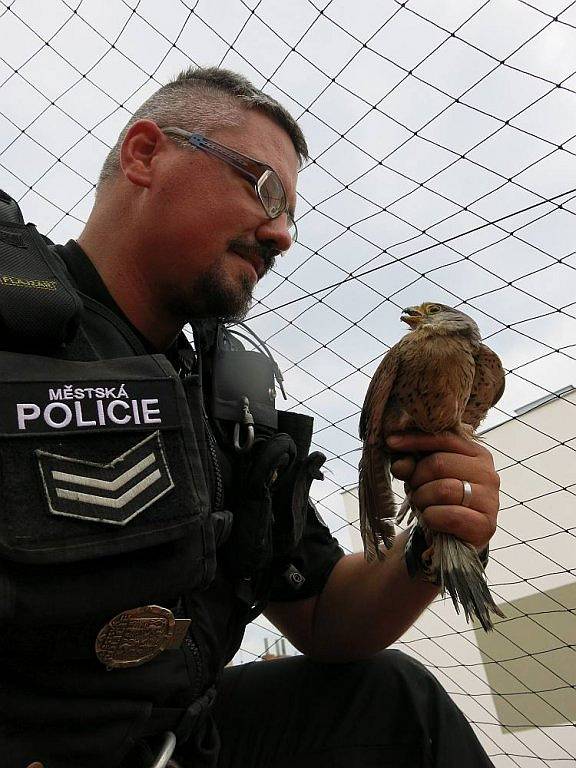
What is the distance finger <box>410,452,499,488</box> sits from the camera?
5.38 feet

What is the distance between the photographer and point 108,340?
1.53m

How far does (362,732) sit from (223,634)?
50 centimetres

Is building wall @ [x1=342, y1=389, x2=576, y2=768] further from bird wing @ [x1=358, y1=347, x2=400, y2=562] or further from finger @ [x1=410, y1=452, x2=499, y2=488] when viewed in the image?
finger @ [x1=410, y1=452, x2=499, y2=488]

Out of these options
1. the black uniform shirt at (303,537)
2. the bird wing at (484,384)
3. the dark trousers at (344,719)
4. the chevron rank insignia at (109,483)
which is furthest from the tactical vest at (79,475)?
the bird wing at (484,384)

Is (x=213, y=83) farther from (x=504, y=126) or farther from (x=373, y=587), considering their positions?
(x=373, y=587)

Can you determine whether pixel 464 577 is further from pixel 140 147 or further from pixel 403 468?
pixel 140 147

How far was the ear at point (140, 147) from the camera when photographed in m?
1.92

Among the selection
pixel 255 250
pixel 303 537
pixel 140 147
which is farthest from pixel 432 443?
pixel 140 147

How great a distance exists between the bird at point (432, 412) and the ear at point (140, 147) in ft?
2.90

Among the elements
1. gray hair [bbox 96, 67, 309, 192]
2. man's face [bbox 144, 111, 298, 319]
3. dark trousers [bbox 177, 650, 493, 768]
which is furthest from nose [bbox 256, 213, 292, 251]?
dark trousers [bbox 177, 650, 493, 768]

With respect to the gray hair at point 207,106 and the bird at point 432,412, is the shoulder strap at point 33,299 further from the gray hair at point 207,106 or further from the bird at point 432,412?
the bird at point 432,412

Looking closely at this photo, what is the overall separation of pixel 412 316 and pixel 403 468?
57cm

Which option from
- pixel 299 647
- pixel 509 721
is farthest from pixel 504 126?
pixel 509 721

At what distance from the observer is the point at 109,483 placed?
3.91 feet
